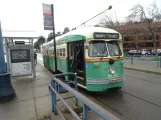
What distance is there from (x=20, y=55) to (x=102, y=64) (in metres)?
6.25

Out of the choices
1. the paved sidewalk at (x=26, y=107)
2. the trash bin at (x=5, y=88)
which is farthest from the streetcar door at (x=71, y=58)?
the trash bin at (x=5, y=88)

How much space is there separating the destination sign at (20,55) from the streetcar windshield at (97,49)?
550 cm

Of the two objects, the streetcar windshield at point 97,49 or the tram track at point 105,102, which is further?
the streetcar windshield at point 97,49

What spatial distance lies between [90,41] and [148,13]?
20.8 meters

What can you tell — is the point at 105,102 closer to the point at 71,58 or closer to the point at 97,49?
the point at 97,49

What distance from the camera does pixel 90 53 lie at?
20.3 ft

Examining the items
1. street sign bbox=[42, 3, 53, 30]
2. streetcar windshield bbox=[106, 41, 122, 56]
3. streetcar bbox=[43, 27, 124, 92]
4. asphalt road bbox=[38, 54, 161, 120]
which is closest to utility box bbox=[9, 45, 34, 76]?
street sign bbox=[42, 3, 53, 30]

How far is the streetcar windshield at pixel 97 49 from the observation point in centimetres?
621

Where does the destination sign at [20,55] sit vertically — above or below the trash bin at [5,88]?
above

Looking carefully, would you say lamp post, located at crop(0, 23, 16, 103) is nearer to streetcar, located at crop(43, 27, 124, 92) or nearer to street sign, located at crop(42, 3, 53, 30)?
streetcar, located at crop(43, 27, 124, 92)

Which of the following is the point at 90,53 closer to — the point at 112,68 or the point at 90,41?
the point at 90,41

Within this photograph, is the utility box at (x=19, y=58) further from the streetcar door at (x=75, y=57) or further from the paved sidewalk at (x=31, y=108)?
the paved sidewalk at (x=31, y=108)

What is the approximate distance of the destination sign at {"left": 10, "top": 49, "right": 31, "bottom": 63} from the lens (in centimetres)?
957

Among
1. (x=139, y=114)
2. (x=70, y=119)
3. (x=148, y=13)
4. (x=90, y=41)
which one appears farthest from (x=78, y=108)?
(x=148, y=13)
